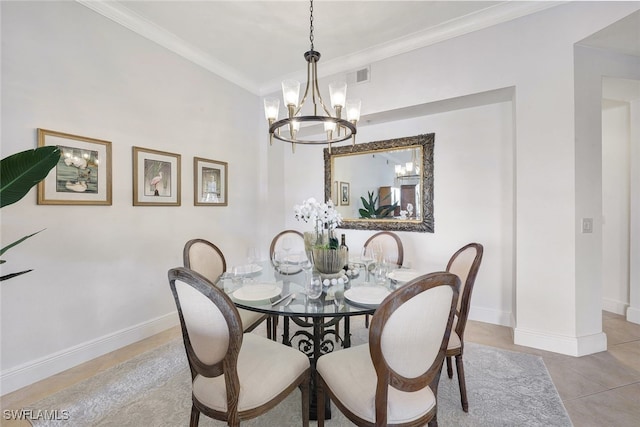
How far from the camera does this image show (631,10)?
189 centimetres

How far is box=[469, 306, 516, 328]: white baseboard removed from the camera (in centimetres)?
289

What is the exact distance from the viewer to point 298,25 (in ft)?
8.76

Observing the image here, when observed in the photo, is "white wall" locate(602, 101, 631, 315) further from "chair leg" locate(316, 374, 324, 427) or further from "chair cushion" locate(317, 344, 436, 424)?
"chair leg" locate(316, 374, 324, 427)

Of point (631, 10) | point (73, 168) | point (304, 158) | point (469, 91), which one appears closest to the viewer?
point (631, 10)

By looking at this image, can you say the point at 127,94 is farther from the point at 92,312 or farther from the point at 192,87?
the point at 92,312

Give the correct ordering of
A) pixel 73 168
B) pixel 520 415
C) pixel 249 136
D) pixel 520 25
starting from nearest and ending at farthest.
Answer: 1. pixel 520 415
2. pixel 73 168
3. pixel 520 25
4. pixel 249 136

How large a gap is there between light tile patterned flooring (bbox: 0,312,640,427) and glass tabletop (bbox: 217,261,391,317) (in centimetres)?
134

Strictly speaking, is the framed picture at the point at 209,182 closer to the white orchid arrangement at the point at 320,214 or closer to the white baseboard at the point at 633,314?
the white orchid arrangement at the point at 320,214

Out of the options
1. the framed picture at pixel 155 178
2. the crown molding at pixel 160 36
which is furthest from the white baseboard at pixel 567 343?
the crown molding at pixel 160 36

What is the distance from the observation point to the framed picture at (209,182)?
10.5 feet

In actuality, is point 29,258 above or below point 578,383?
above

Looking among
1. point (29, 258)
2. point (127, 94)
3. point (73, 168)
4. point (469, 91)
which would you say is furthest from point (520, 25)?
point (29, 258)

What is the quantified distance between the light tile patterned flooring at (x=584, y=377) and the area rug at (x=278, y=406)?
10 centimetres

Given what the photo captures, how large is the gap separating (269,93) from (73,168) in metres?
2.61
